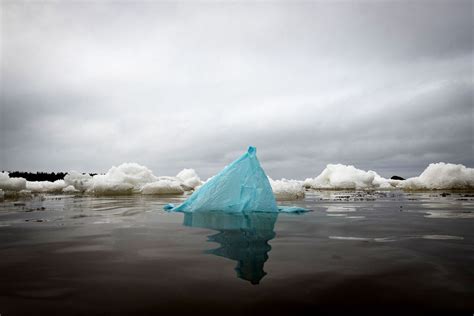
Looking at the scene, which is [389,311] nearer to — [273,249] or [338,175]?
[273,249]

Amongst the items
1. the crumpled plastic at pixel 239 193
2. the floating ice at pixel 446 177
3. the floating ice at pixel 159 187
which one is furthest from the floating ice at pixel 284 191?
the floating ice at pixel 446 177

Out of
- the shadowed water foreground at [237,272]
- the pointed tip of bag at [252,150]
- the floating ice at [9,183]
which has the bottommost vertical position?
the shadowed water foreground at [237,272]

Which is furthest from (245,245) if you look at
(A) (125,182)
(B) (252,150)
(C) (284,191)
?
(A) (125,182)

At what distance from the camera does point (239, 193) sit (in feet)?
24.7

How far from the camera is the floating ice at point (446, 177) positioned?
20.2 m

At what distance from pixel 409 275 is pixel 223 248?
1.80 meters

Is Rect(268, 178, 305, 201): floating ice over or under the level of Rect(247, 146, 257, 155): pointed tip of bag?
under

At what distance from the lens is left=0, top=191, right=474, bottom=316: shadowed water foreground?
1.83 meters

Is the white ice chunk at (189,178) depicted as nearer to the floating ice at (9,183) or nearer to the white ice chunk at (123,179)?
the white ice chunk at (123,179)

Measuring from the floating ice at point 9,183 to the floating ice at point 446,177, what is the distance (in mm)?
26812

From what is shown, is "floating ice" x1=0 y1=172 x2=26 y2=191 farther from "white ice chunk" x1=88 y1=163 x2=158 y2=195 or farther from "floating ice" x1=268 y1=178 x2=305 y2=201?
"floating ice" x1=268 y1=178 x2=305 y2=201

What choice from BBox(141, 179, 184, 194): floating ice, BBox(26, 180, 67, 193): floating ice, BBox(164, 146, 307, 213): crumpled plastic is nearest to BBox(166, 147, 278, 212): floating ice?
BBox(164, 146, 307, 213): crumpled plastic

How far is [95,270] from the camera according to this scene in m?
2.53

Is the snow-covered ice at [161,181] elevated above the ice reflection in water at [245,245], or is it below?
above
